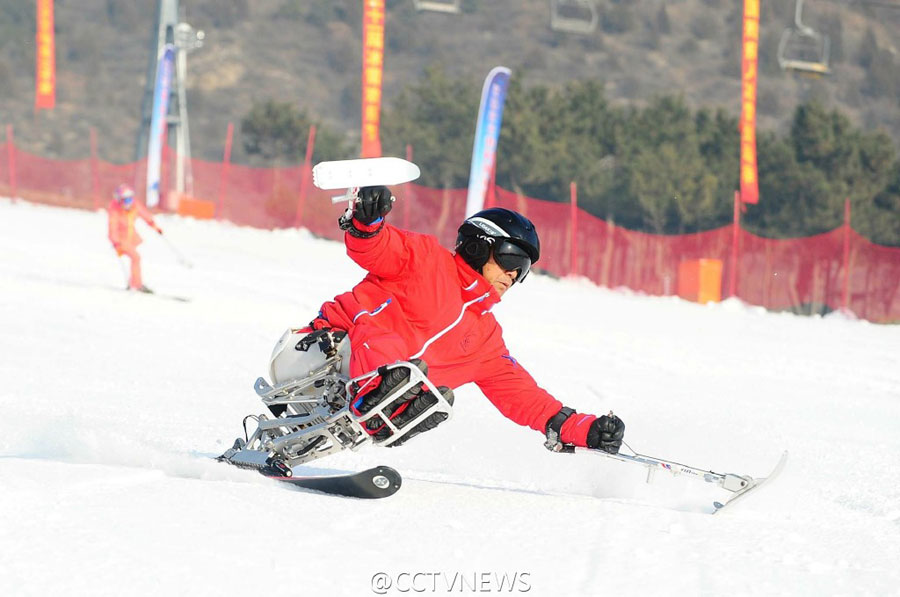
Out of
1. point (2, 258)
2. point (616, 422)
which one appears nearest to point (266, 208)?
point (2, 258)

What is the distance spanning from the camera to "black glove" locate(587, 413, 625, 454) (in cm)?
529

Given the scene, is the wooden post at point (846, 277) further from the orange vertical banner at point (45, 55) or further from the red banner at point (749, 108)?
the orange vertical banner at point (45, 55)

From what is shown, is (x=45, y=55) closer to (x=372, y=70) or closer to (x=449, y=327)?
(x=372, y=70)

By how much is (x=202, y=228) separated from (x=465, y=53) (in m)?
73.5

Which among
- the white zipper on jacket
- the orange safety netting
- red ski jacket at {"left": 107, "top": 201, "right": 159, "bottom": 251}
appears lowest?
the orange safety netting

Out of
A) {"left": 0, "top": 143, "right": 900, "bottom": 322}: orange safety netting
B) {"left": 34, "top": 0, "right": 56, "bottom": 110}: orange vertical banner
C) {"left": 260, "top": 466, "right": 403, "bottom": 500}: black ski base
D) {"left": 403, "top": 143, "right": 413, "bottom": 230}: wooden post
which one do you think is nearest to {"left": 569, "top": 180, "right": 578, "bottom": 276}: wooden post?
{"left": 0, "top": 143, "right": 900, "bottom": 322}: orange safety netting

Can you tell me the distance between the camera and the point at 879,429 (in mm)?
9586

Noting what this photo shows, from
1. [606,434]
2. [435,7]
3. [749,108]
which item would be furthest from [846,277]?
[606,434]

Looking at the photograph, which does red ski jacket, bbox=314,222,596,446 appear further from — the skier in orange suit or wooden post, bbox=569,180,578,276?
wooden post, bbox=569,180,578,276

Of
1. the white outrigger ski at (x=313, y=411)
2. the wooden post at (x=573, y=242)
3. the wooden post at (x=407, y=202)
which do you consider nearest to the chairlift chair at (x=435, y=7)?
the wooden post at (x=407, y=202)

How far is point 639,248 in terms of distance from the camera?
24.6 m

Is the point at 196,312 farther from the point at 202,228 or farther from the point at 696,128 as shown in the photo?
the point at 696,128

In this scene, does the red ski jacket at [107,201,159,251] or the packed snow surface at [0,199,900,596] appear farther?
the red ski jacket at [107,201,159,251]

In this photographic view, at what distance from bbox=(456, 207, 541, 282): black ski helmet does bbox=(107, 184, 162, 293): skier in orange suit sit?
12.0 meters
